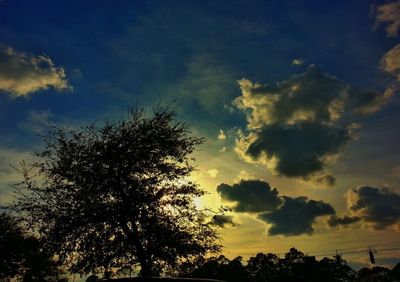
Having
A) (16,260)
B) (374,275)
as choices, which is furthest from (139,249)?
(374,275)

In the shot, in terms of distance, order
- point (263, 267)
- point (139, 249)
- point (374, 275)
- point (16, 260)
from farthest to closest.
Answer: point (263, 267) < point (374, 275) < point (16, 260) < point (139, 249)

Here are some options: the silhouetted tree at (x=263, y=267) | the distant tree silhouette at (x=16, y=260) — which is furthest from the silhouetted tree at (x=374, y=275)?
the distant tree silhouette at (x=16, y=260)

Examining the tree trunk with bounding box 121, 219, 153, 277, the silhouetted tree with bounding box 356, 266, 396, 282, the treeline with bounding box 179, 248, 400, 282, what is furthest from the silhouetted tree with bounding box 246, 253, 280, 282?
the tree trunk with bounding box 121, 219, 153, 277

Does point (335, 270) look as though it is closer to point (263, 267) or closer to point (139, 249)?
point (263, 267)

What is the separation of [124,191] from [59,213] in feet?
12.7

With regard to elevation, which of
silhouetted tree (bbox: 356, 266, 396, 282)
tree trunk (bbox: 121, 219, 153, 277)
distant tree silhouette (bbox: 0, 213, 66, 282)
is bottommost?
tree trunk (bbox: 121, 219, 153, 277)

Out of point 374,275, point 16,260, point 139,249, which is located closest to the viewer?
point 139,249

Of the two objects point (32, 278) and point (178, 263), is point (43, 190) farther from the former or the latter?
Result: point (32, 278)

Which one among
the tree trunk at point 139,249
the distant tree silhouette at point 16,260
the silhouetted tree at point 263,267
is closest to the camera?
the tree trunk at point 139,249

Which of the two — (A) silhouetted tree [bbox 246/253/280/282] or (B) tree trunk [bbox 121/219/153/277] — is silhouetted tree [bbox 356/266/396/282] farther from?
(B) tree trunk [bbox 121/219/153/277]

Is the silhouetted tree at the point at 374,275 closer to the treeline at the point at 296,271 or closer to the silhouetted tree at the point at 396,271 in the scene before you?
the treeline at the point at 296,271

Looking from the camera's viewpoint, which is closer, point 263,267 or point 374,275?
point 374,275

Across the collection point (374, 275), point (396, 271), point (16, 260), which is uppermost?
point (396, 271)

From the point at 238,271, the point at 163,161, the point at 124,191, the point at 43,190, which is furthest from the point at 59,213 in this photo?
the point at 238,271
